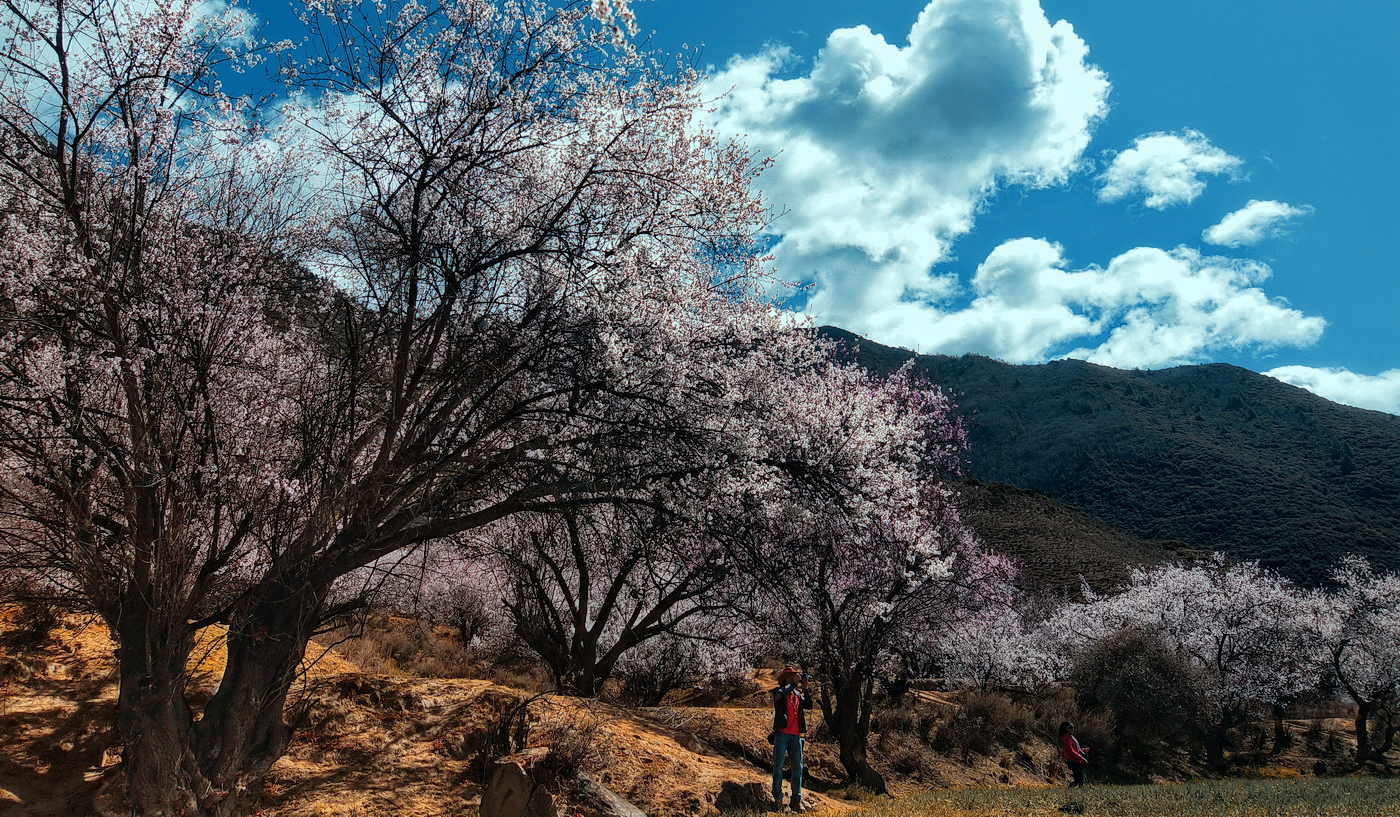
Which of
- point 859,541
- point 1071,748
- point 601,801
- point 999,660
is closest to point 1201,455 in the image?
point 999,660

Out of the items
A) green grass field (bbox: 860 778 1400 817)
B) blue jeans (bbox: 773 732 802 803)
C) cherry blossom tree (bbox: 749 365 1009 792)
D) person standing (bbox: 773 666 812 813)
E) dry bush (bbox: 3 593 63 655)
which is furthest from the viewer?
person standing (bbox: 773 666 812 813)

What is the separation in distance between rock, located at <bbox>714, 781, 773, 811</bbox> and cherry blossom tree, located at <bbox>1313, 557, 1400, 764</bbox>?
33224 mm

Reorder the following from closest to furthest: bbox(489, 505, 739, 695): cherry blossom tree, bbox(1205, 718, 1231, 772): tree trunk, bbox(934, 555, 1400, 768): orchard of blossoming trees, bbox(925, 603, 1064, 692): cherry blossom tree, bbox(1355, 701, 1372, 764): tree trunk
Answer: bbox(489, 505, 739, 695): cherry blossom tree → bbox(1205, 718, 1231, 772): tree trunk → bbox(934, 555, 1400, 768): orchard of blossoming trees → bbox(925, 603, 1064, 692): cherry blossom tree → bbox(1355, 701, 1372, 764): tree trunk

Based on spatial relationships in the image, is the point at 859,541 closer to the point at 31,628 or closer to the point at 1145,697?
the point at 31,628

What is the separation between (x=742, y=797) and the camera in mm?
9391

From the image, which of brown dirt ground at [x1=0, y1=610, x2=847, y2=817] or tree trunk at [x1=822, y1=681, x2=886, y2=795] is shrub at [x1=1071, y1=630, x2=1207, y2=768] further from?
brown dirt ground at [x1=0, y1=610, x2=847, y2=817]

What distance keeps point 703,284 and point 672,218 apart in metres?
0.80

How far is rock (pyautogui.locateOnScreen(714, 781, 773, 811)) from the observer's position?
365 inches

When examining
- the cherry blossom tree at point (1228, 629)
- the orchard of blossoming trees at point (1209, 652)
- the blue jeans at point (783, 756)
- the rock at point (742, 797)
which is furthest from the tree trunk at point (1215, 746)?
the rock at point (742, 797)

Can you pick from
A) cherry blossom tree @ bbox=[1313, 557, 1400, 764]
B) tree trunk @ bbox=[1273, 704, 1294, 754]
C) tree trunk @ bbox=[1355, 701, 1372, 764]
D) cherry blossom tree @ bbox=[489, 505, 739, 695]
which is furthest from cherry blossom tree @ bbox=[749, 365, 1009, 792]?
cherry blossom tree @ bbox=[1313, 557, 1400, 764]

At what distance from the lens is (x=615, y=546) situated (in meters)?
8.55

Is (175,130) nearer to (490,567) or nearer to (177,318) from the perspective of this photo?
(177,318)

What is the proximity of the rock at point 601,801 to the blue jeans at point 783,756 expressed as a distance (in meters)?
2.15

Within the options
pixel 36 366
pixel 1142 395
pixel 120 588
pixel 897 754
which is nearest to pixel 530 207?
pixel 36 366
